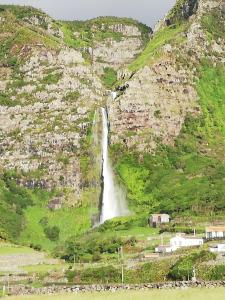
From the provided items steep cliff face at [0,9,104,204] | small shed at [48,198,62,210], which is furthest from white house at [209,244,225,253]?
steep cliff face at [0,9,104,204]

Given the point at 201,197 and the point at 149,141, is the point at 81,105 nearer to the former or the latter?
the point at 149,141

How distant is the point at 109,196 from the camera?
165 metres

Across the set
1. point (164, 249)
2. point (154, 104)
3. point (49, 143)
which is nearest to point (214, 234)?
point (164, 249)

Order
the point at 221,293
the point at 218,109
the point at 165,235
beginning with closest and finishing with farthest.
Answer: the point at 221,293 → the point at 165,235 → the point at 218,109

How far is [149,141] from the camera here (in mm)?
176250

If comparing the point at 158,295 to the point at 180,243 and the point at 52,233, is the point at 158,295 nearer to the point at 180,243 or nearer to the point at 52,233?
the point at 180,243

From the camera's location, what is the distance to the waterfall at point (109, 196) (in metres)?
158

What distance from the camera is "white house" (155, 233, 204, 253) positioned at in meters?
108

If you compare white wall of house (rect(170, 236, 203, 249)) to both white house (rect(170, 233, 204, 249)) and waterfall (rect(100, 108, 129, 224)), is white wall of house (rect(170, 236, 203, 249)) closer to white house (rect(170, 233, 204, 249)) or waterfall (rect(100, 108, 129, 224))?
white house (rect(170, 233, 204, 249))

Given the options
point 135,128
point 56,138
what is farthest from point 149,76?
point 56,138

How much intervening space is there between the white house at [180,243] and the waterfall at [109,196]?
4219cm

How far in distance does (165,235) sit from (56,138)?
5525 cm

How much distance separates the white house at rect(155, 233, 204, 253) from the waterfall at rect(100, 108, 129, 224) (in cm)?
4219

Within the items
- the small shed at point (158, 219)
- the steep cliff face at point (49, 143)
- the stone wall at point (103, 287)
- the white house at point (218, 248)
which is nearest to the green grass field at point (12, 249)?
the steep cliff face at point (49, 143)
